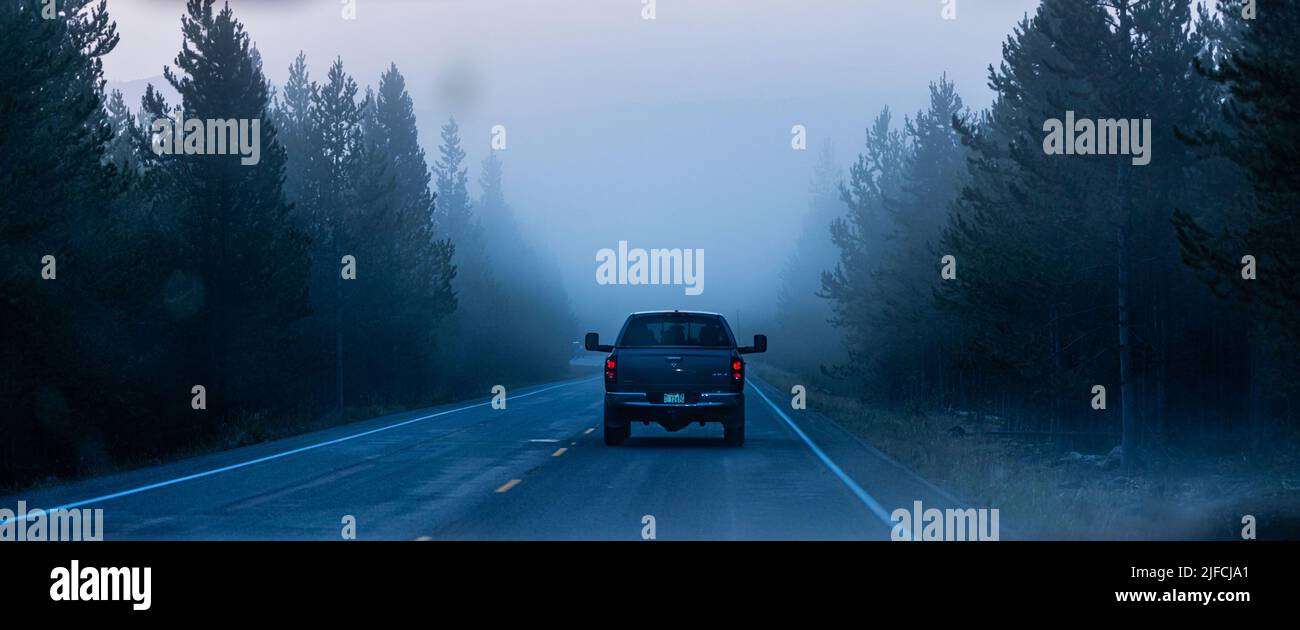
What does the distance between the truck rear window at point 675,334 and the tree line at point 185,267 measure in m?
8.79

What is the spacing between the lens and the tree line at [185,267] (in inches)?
1039

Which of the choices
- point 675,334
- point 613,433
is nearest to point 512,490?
point 613,433

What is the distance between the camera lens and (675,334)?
23.0 meters

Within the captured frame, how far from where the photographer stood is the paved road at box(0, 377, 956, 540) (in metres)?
11.6

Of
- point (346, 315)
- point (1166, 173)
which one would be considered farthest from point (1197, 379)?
point (346, 315)

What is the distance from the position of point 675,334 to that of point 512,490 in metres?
8.44

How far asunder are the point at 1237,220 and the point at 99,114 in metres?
33.2

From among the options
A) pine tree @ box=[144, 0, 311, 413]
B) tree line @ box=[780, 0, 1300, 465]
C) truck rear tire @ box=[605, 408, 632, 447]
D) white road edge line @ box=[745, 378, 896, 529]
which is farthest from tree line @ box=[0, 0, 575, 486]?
tree line @ box=[780, 0, 1300, 465]

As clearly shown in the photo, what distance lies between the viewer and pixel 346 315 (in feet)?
156

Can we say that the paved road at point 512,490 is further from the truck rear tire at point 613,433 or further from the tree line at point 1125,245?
the tree line at point 1125,245

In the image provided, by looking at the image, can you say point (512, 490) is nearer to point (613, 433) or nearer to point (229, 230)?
point (613, 433)

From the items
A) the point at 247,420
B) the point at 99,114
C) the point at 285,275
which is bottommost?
the point at 247,420

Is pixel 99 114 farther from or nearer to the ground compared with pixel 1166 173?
farther from the ground

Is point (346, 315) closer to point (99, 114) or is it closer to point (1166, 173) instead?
point (99, 114)
